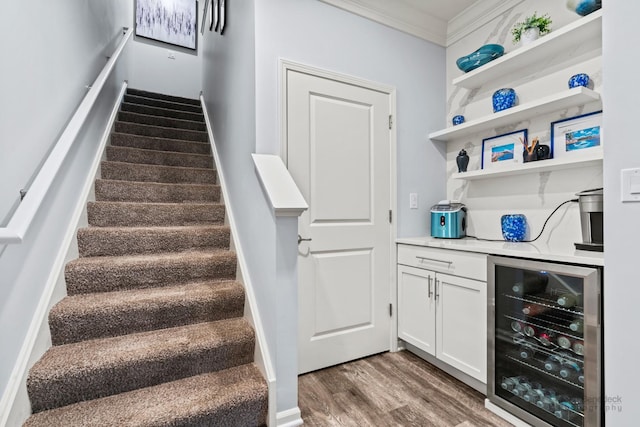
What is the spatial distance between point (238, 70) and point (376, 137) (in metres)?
1.16

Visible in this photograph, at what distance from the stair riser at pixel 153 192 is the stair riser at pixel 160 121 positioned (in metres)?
1.33

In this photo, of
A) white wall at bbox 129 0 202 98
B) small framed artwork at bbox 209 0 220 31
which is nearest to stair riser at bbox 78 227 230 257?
small framed artwork at bbox 209 0 220 31

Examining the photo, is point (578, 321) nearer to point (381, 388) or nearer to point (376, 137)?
point (381, 388)

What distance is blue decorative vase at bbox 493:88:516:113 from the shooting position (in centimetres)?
211

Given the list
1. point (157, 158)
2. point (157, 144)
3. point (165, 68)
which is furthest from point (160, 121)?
point (165, 68)

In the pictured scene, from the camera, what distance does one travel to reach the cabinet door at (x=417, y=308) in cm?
209

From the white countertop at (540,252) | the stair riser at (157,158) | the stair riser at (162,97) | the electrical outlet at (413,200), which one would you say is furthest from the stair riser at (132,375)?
the stair riser at (162,97)

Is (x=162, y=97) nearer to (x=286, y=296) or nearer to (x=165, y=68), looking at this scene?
(x=165, y=68)

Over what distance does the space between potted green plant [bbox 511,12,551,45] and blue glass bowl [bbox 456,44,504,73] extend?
0.46 ft

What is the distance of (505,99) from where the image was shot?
83.3 inches

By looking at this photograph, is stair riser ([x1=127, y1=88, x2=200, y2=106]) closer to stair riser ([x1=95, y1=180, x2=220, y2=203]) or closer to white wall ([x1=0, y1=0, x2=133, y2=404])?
white wall ([x1=0, y1=0, x2=133, y2=404])

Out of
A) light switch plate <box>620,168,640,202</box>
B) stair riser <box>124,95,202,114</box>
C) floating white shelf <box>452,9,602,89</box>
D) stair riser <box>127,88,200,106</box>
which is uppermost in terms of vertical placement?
stair riser <box>127,88,200,106</box>

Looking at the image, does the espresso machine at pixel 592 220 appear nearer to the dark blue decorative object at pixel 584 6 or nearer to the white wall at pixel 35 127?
the dark blue decorative object at pixel 584 6

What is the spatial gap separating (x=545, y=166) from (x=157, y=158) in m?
3.15
